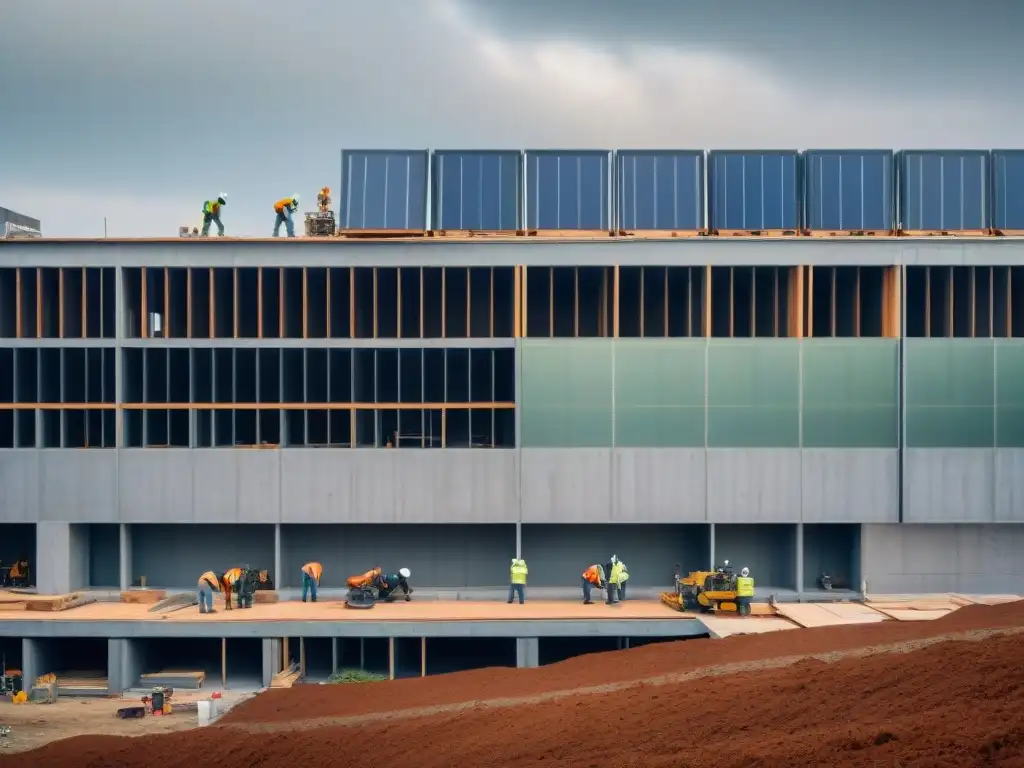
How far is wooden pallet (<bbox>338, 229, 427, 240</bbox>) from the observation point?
104 feet

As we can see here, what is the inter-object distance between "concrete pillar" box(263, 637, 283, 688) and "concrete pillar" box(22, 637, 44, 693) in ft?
23.2

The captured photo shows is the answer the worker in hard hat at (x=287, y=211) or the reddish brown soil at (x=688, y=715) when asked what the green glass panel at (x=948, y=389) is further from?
the worker in hard hat at (x=287, y=211)

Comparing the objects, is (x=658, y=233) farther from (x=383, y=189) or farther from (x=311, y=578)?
(x=311, y=578)

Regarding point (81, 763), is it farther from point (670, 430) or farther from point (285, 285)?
point (670, 430)

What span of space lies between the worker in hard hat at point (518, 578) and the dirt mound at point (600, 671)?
555cm

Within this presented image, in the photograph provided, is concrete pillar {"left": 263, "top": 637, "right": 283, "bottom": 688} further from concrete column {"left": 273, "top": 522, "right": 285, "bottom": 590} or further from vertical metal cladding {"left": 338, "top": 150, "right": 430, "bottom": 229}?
vertical metal cladding {"left": 338, "top": 150, "right": 430, "bottom": 229}

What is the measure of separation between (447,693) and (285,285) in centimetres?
1513

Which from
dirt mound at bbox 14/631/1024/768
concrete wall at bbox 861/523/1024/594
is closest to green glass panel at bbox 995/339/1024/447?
concrete wall at bbox 861/523/1024/594

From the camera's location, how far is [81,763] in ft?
62.8

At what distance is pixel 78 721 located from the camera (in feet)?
80.7

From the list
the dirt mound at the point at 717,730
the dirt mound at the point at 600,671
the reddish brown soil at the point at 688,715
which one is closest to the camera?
the dirt mound at the point at 717,730

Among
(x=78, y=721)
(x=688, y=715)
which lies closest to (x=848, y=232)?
(x=688, y=715)

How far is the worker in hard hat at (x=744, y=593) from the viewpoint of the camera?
27.5 m

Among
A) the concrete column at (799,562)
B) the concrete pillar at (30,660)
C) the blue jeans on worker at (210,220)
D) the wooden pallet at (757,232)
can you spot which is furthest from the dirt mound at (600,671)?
the blue jeans on worker at (210,220)
